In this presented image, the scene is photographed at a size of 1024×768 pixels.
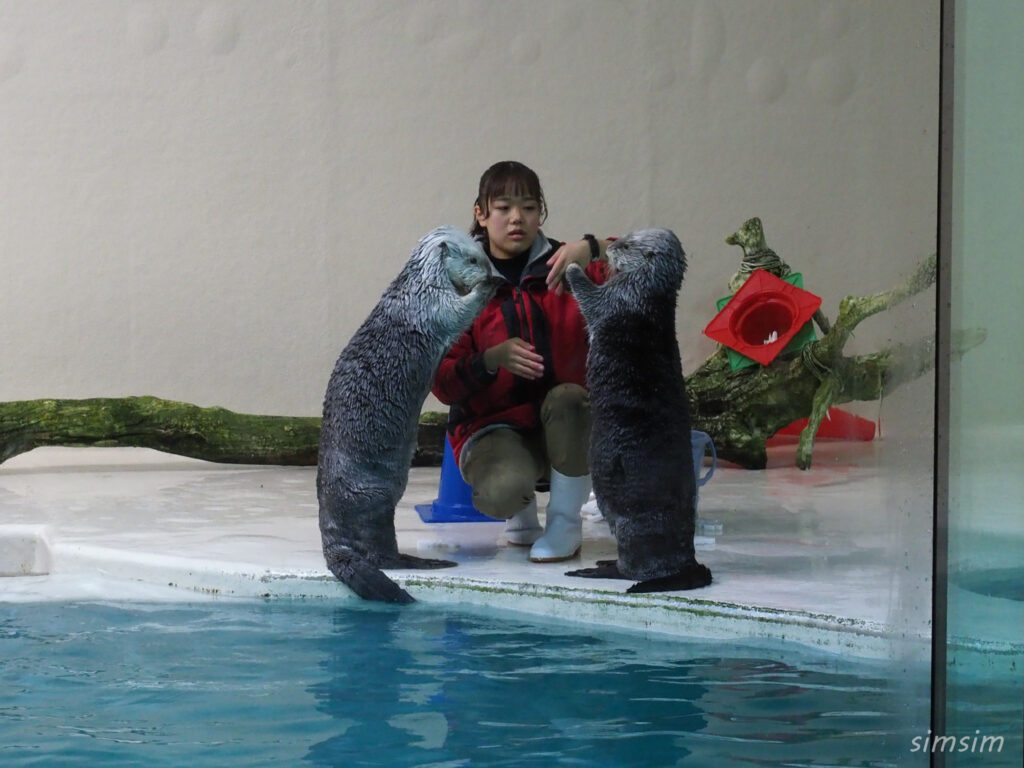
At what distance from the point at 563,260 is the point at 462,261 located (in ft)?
0.88

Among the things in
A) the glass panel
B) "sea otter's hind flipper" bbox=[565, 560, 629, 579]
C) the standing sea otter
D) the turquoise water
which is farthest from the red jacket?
the glass panel

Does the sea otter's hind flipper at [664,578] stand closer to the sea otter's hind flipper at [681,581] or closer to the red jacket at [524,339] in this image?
the sea otter's hind flipper at [681,581]

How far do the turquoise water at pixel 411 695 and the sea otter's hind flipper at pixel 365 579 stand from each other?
5cm

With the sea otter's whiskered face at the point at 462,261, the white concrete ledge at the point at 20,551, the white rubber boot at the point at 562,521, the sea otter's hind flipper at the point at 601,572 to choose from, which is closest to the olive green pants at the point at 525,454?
the white rubber boot at the point at 562,521

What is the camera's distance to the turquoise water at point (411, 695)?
1.99 m

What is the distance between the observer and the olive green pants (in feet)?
10.8

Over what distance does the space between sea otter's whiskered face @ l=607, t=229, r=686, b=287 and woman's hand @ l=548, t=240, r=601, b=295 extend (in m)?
0.14

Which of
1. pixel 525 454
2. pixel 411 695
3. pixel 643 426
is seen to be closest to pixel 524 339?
pixel 525 454

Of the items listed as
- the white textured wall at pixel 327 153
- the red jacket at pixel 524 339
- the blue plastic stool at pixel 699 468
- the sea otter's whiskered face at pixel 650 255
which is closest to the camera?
the sea otter's whiskered face at pixel 650 255

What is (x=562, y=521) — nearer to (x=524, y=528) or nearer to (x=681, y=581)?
(x=524, y=528)

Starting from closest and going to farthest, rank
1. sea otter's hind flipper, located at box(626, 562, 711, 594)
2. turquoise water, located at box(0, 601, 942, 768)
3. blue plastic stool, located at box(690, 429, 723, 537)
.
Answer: turquoise water, located at box(0, 601, 942, 768)
sea otter's hind flipper, located at box(626, 562, 711, 594)
blue plastic stool, located at box(690, 429, 723, 537)

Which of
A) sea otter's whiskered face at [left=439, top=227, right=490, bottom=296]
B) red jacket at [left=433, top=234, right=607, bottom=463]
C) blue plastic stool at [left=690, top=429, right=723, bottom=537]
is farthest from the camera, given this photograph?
blue plastic stool at [left=690, top=429, right=723, bottom=537]

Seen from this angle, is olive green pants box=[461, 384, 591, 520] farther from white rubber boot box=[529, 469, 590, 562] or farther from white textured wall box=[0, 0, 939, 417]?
white textured wall box=[0, 0, 939, 417]

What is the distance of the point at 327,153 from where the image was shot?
7.36 metres
